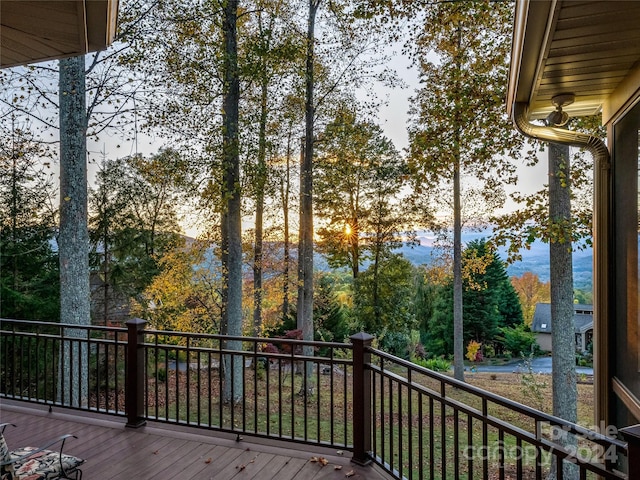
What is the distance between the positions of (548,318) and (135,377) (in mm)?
20813

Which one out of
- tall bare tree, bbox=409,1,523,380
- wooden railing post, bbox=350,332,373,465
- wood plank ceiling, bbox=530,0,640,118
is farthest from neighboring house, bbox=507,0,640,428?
tall bare tree, bbox=409,1,523,380

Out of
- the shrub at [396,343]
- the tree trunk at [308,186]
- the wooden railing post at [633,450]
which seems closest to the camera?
the wooden railing post at [633,450]

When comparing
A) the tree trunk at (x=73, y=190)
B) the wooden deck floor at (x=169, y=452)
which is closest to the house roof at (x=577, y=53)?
the wooden deck floor at (x=169, y=452)

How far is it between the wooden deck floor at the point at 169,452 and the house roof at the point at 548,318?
1853 centimetres

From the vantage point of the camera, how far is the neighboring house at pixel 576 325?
1803 cm

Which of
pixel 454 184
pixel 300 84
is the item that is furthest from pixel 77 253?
pixel 454 184

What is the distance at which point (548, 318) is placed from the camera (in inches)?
769

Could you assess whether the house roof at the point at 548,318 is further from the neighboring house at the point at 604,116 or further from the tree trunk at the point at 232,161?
the neighboring house at the point at 604,116

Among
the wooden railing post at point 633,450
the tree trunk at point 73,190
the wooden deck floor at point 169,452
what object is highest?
the tree trunk at point 73,190

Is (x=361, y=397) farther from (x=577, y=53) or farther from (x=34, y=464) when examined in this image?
(x=577, y=53)

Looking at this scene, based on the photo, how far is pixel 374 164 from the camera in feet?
36.6

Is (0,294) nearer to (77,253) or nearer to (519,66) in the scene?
(77,253)

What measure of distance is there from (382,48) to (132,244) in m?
8.62

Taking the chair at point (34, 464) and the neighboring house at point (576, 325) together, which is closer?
the chair at point (34, 464)
